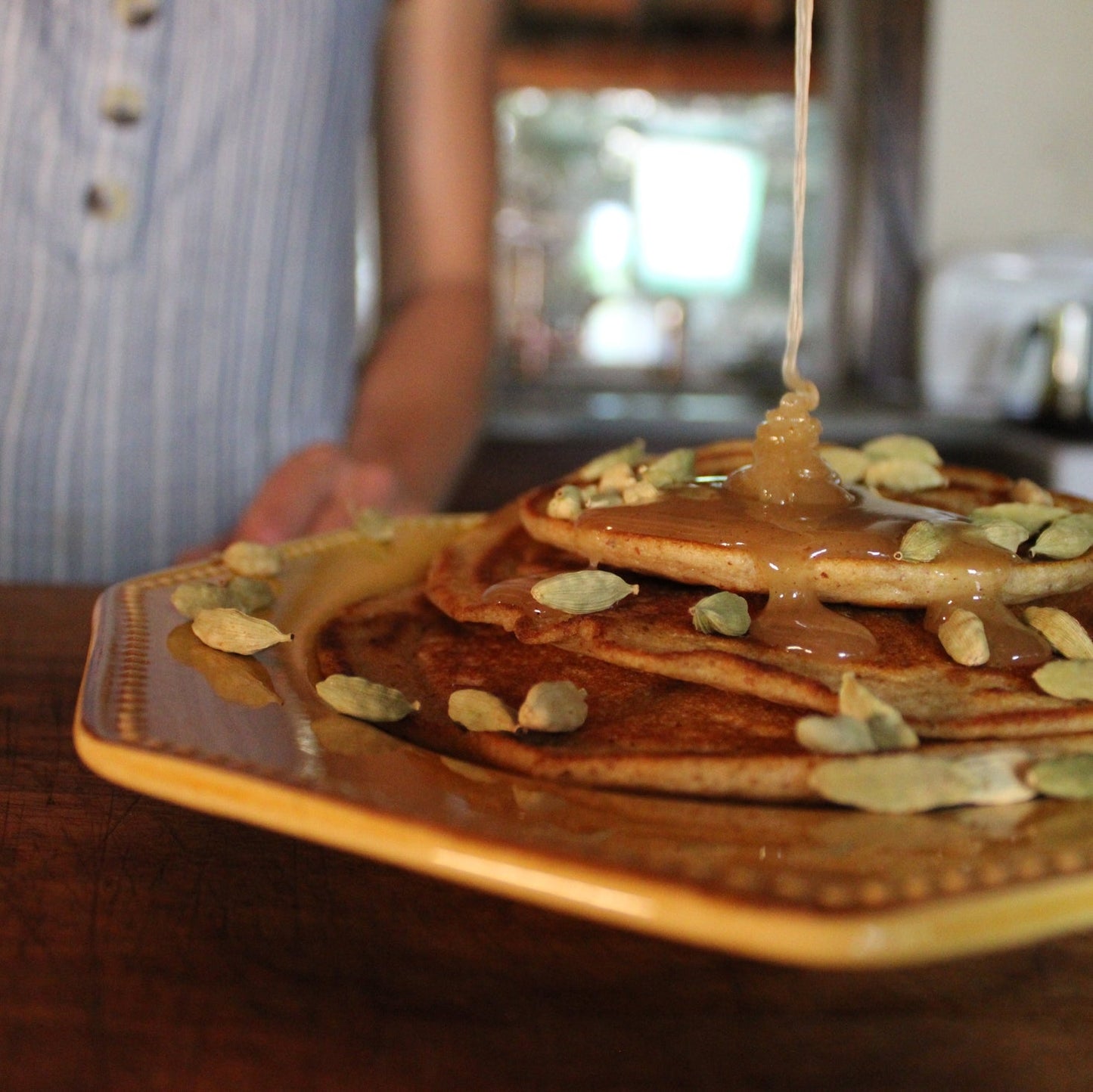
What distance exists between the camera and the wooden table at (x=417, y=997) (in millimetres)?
437

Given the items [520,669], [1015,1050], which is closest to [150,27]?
[520,669]

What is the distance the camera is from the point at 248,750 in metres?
0.53

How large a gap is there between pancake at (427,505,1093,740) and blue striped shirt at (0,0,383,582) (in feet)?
2.99

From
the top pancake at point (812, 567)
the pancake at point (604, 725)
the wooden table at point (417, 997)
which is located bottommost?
the wooden table at point (417, 997)

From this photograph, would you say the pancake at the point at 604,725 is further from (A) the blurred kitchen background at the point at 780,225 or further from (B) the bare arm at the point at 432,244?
(A) the blurred kitchen background at the point at 780,225

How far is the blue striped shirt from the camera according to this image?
1464 millimetres

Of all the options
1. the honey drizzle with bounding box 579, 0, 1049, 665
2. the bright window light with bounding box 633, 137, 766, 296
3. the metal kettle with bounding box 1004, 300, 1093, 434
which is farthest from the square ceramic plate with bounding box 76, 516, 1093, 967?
the bright window light with bounding box 633, 137, 766, 296

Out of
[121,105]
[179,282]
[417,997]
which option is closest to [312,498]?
[179,282]

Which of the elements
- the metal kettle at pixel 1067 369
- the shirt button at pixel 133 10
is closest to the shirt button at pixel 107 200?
the shirt button at pixel 133 10

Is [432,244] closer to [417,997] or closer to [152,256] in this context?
[152,256]

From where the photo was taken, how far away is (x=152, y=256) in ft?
5.08

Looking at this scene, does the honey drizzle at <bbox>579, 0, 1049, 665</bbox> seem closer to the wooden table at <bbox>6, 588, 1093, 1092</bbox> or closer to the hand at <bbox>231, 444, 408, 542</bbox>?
the wooden table at <bbox>6, 588, 1093, 1092</bbox>

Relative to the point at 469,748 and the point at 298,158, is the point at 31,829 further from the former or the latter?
the point at 298,158

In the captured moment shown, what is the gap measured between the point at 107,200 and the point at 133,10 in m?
0.24
